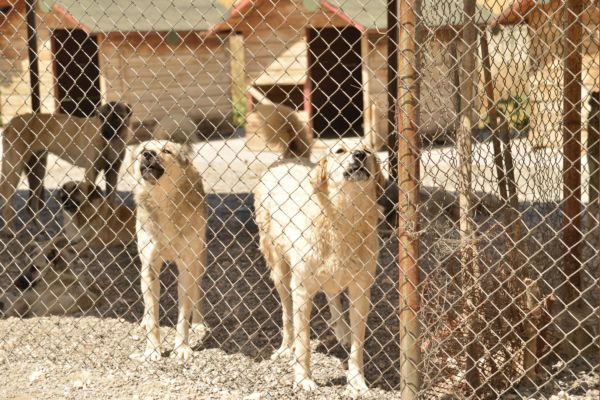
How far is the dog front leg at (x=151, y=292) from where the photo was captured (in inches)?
225

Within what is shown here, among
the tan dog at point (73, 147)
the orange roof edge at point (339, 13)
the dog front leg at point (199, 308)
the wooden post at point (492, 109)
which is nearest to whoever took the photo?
the wooden post at point (492, 109)

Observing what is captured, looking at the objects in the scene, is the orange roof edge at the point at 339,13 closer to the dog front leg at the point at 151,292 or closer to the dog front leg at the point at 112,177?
the dog front leg at the point at 112,177

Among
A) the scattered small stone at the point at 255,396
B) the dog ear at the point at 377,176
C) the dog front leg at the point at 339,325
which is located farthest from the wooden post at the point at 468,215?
the dog front leg at the point at 339,325

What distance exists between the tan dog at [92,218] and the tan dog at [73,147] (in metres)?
0.47

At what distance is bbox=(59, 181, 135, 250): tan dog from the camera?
9094mm

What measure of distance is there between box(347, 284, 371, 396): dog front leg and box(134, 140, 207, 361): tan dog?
118cm

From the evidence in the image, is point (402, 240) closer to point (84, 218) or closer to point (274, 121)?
point (274, 121)

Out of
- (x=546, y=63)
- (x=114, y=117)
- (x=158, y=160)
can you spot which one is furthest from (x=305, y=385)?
(x=114, y=117)

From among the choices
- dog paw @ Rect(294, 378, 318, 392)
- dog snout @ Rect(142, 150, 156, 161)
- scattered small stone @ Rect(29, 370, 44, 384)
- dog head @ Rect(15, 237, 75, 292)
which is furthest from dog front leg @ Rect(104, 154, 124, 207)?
dog paw @ Rect(294, 378, 318, 392)

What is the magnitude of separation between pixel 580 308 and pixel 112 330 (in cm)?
304

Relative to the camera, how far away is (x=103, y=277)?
7.88 metres

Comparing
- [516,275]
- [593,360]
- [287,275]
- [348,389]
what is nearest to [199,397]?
[348,389]

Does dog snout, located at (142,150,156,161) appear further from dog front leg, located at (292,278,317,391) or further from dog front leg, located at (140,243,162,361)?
dog front leg, located at (292,278,317,391)

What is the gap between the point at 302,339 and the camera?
508 cm
